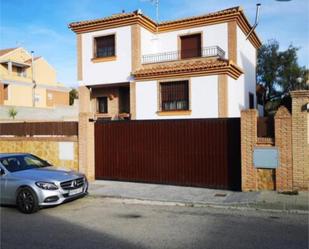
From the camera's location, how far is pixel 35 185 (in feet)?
29.1

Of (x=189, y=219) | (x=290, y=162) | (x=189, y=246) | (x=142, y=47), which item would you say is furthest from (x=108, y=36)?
(x=189, y=246)

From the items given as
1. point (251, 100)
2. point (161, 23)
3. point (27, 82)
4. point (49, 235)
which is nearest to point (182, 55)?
point (161, 23)

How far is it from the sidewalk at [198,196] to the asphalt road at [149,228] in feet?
1.57

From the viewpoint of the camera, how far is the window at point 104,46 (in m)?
22.1

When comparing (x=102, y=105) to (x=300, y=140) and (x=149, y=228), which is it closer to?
(x=300, y=140)

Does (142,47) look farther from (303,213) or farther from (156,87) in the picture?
(303,213)

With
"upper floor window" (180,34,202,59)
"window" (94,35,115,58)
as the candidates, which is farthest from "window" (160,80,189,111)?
"window" (94,35,115,58)

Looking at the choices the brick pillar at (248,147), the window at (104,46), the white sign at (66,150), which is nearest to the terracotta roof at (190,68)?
Result: the window at (104,46)

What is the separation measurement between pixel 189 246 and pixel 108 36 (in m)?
17.8

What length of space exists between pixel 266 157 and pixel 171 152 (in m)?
3.07

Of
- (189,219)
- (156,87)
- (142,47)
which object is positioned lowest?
(189,219)

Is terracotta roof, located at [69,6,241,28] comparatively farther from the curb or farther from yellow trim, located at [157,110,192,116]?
the curb

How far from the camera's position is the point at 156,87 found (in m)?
20.2

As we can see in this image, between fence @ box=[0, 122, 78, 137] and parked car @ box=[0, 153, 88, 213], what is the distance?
13.2 feet
